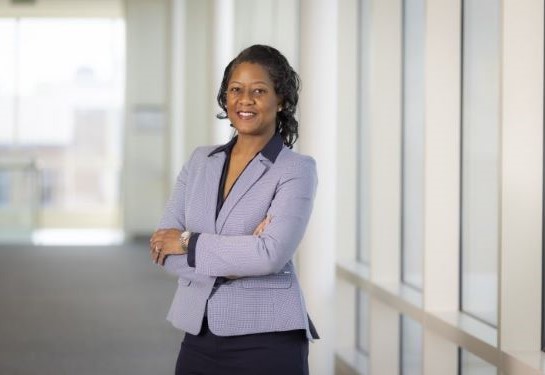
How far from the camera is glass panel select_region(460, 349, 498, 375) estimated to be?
4.39 metres

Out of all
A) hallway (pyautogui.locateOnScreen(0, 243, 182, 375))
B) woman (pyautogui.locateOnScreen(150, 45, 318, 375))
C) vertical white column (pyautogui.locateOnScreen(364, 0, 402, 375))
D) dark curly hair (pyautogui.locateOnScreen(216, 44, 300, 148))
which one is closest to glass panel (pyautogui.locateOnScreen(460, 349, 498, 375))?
vertical white column (pyautogui.locateOnScreen(364, 0, 402, 375))

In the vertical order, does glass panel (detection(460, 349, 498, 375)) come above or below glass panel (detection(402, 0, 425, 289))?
below

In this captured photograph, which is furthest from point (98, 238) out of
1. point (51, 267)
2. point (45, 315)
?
point (45, 315)

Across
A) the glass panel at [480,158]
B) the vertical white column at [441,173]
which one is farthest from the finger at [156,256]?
the vertical white column at [441,173]

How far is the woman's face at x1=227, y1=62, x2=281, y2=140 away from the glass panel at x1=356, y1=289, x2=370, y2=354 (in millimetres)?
4072

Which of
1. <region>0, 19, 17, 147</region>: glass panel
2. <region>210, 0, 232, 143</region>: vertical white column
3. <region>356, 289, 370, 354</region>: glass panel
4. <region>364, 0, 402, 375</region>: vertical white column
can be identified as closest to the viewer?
<region>364, 0, 402, 375</region>: vertical white column

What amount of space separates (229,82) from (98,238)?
575 inches

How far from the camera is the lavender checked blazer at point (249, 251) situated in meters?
2.76

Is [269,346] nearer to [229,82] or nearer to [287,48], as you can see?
[229,82]

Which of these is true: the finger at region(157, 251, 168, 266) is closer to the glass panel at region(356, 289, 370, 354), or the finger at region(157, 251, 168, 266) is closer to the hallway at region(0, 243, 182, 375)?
the hallway at region(0, 243, 182, 375)

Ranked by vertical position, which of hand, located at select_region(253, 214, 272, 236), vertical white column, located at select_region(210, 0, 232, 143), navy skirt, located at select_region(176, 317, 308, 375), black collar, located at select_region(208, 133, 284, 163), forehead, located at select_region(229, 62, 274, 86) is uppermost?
vertical white column, located at select_region(210, 0, 232, 143)

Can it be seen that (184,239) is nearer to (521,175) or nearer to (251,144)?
(251,144)

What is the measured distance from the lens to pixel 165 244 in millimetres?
2996

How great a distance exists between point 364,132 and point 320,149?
1382 mm
